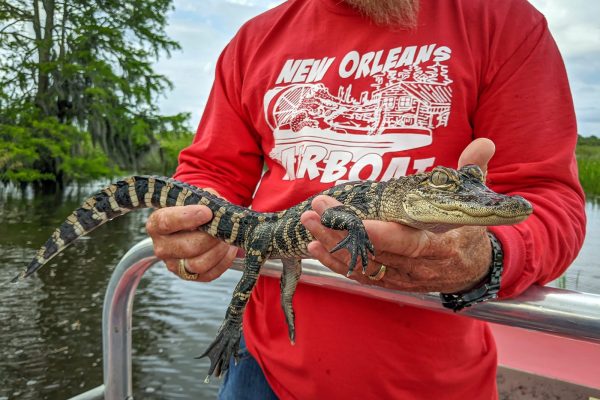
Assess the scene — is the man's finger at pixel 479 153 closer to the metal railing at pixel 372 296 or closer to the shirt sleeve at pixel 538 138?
the shirt sleeve at pixel 538 138

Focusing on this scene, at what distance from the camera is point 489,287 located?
1396 mm

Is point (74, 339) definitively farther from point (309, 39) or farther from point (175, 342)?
point (309, 39)

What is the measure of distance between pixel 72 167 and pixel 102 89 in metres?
2.80

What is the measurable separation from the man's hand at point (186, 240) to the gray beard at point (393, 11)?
0.93m

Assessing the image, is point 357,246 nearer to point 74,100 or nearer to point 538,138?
point 538,138

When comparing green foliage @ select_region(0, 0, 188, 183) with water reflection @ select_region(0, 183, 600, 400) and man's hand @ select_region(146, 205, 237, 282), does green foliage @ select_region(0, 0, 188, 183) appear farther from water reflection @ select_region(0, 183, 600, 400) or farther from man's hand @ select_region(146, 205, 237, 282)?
man's hand @ select_region(146, 205, 237, 282)

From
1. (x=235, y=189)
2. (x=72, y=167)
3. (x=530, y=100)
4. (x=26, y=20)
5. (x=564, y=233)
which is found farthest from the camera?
(x=26, y=20)

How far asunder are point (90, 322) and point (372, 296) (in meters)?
6.75

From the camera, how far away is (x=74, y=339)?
22.6 ft

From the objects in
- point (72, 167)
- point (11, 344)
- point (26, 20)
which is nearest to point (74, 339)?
point (11, 344)

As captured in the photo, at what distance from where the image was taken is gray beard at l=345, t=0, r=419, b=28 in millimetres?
1892

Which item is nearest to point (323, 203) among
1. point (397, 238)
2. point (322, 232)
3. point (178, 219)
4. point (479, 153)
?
point (322, 232)

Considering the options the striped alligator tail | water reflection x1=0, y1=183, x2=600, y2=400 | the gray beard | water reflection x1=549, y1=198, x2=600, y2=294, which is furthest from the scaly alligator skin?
water reflection x1=549, y1=198, x2=600, y2=294

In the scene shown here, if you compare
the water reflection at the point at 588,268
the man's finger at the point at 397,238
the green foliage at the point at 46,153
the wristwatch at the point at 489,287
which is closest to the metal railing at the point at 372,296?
the wristwatch at the point at 489,287
